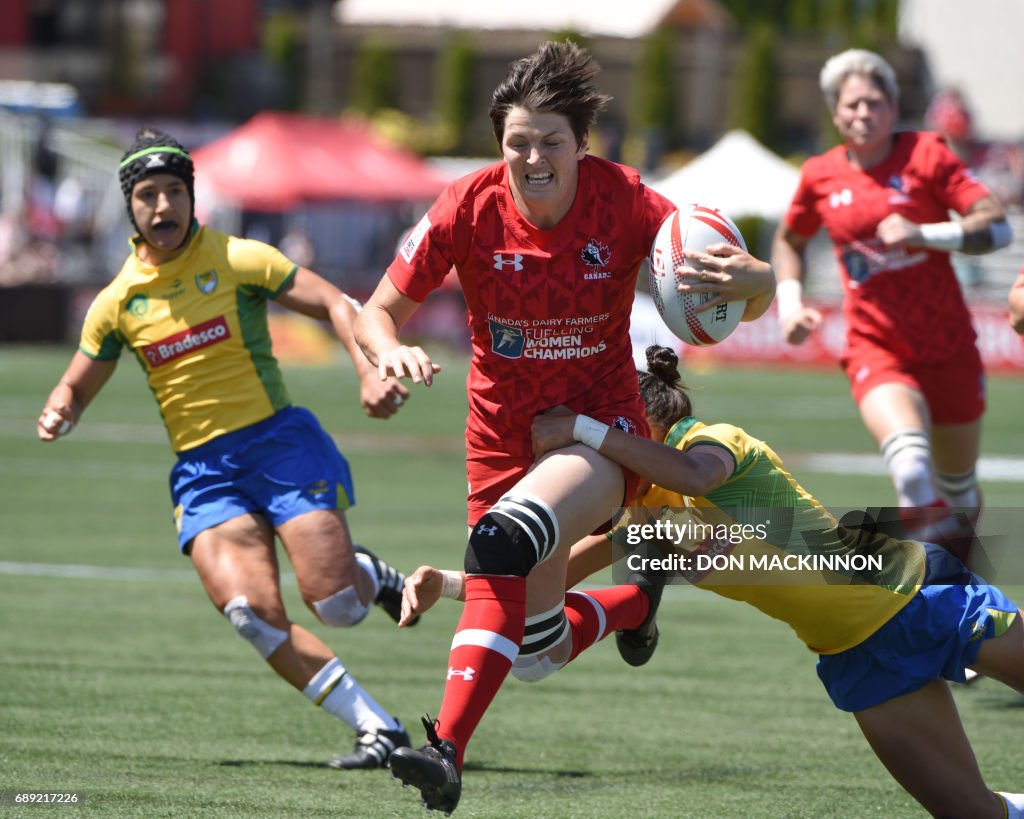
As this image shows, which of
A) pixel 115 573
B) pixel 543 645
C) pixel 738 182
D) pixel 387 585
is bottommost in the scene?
pixel 738 182

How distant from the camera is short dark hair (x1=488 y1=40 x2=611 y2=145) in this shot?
17.3 feet

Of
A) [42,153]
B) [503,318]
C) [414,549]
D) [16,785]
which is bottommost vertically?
[42,153]

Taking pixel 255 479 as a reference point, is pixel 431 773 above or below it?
above

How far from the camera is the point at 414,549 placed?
1155 centimetres

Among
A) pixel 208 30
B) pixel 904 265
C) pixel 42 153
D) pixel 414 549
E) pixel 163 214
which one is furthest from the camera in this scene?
pixel 208 30

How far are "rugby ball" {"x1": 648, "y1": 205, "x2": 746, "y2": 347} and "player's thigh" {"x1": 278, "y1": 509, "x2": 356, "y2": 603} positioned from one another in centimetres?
175

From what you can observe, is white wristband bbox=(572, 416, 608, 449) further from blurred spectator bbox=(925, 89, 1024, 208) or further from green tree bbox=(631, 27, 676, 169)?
green tree bbox=(631, 27, 676, 169)

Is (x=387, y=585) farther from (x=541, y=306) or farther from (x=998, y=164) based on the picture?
(x=998, y=164)

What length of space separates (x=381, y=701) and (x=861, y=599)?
3.02 m

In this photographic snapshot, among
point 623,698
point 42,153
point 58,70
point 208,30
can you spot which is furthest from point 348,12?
point 623,698

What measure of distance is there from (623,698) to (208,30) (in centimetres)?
4697

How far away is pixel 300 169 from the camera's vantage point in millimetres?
33375

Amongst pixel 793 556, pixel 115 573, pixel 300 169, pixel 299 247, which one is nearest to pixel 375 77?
pixel 299 247

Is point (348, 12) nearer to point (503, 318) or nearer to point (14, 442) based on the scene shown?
point (14, 442)
